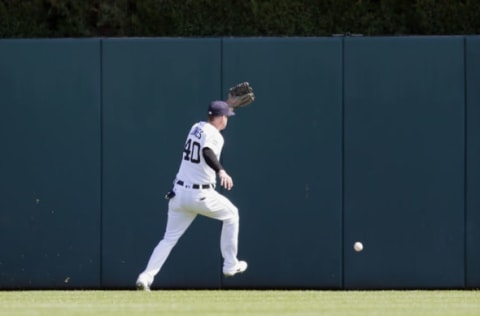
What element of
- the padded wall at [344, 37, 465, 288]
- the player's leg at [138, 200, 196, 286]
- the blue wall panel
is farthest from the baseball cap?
the blue wall panel

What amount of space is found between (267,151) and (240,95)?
0.77 m

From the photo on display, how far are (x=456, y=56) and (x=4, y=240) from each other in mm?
5024

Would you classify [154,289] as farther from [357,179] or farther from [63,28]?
[63,28]

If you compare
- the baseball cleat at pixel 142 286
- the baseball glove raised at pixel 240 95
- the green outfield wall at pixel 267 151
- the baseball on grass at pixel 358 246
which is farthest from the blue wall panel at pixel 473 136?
the baseball cleat at pixel 142 286

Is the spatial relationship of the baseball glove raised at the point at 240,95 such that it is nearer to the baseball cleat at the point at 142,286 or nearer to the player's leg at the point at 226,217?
the player's leg at the point at 226,217

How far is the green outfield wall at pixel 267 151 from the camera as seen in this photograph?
12891 millimetres

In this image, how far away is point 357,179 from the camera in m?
12.9

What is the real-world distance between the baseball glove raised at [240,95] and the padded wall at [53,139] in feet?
4.74

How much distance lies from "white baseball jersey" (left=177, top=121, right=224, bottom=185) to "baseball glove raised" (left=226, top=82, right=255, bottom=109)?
34.6 inches
